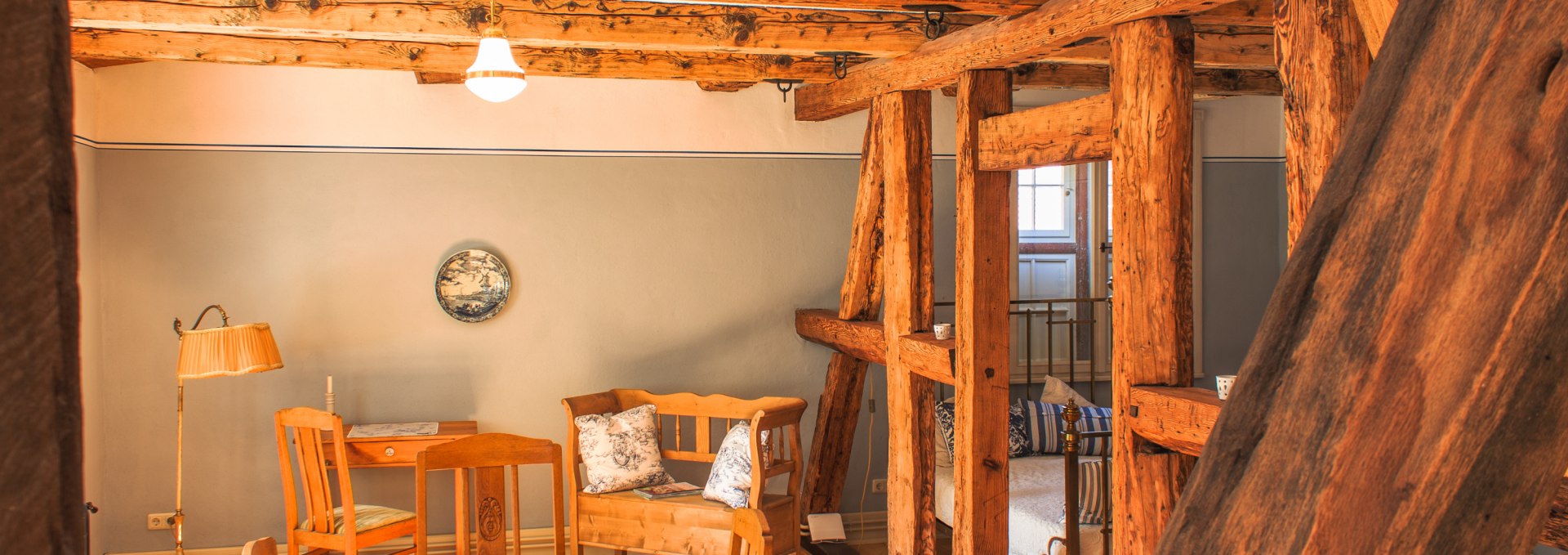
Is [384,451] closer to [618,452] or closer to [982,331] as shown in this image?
[618,452]

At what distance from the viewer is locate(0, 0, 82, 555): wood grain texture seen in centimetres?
48

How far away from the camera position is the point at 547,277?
6.38 m

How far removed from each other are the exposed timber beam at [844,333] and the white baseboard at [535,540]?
1157 mm

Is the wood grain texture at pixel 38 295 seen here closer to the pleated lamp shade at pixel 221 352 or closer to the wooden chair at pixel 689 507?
the wooden chair at pixel 689 507

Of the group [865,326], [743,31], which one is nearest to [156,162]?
[743,31]

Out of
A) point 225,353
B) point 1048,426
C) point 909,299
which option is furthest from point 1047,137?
point 225,353

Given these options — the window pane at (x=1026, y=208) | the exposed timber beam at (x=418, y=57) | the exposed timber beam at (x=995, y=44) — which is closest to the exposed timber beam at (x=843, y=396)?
the exposed timber beam at (x=995, y=44)

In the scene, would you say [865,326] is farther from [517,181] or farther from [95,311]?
[95,311]

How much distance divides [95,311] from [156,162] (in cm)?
83

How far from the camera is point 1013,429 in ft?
20.9

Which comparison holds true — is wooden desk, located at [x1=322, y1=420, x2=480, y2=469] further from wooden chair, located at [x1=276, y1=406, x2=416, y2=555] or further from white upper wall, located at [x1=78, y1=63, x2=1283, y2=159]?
white upper wall, located at [x1=78, y1=63, x2=1283, y2=159]

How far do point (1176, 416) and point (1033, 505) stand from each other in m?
2.43

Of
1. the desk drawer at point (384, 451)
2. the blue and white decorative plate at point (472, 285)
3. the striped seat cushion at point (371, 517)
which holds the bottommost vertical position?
the striped seat cushion at point (371, 517)

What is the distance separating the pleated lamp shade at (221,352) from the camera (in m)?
5.20
